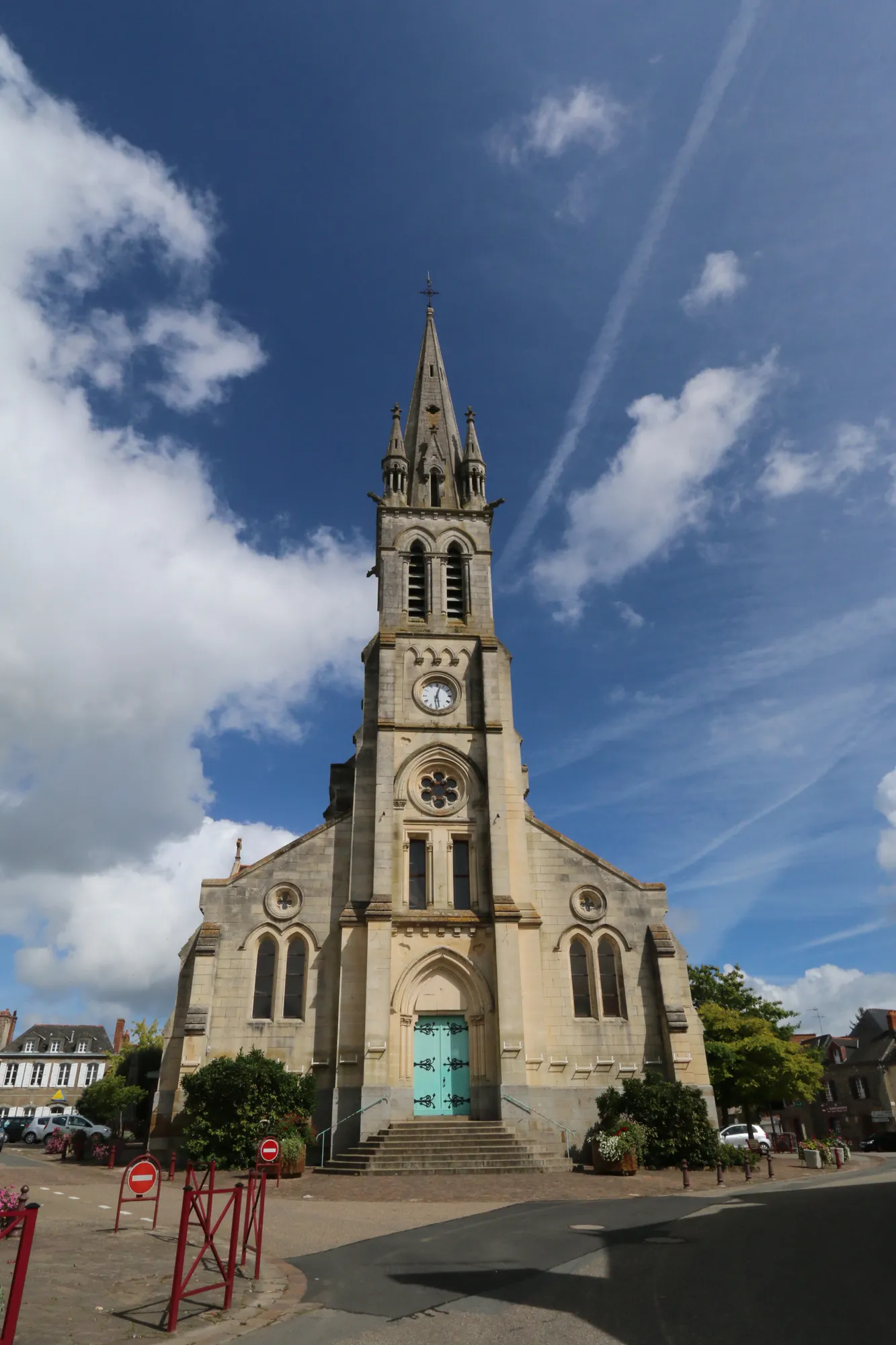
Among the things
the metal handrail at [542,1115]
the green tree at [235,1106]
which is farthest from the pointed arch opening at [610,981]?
the green tree at [235,1106]

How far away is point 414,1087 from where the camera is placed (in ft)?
75.6

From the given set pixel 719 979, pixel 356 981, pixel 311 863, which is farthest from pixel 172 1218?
pixel 719 979

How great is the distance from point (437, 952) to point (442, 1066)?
317 cm

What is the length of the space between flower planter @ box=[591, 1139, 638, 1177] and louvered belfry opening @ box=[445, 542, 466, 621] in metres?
18.2

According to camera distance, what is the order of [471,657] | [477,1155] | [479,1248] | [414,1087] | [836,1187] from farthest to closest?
[471,657] → [414,1087] → [477,1155] → [836,1187] → [479,1248]

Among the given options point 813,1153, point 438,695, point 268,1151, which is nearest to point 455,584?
point 438,695

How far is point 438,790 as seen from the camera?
1068 inches

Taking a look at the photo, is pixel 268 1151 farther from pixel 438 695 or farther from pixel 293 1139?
pixel 438 695

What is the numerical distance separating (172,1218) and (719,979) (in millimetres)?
34525

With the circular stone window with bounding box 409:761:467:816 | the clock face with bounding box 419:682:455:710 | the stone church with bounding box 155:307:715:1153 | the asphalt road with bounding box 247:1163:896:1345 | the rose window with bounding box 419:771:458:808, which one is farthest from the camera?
the clock face with bounding box 419:682:455:710

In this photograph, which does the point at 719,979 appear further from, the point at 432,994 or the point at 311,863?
the point at 311,863

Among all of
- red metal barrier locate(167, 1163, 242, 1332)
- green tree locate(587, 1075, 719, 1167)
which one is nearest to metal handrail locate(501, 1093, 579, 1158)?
green tree locate(587, 1075, 719, 1167)

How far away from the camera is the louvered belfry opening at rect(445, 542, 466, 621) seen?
3097cm

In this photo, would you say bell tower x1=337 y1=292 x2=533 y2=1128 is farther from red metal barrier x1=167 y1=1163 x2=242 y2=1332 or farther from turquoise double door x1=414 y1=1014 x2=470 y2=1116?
red metal barrier x1=167 y1=1163 x2=242 y2=1332
